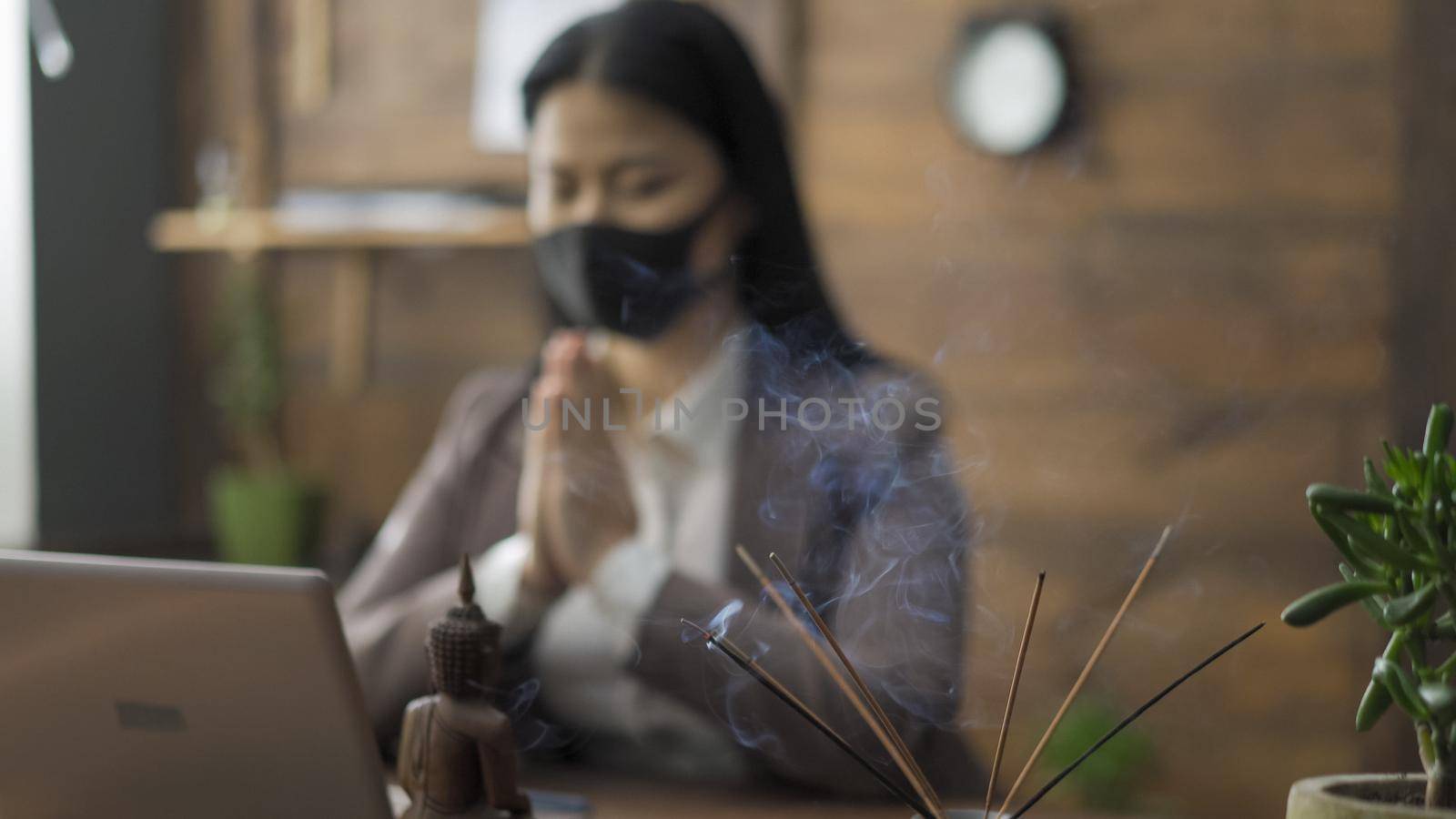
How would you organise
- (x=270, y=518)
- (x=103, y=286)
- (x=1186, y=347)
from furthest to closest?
(x=103, y=286), (x=270, y=518), (x=1186, y=347)

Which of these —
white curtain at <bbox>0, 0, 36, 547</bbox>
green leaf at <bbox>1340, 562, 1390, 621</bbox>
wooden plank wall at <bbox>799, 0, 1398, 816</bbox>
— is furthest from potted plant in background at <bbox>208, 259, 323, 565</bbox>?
green leaf at <bbox>1340, 562, 1390, 621</bbox>

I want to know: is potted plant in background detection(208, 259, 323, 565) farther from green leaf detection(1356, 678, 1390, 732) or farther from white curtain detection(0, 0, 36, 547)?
green leaf detection(1356, 678, 1390, 732)

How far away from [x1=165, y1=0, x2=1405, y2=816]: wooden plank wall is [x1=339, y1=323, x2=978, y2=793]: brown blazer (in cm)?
64

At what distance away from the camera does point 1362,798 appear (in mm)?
682

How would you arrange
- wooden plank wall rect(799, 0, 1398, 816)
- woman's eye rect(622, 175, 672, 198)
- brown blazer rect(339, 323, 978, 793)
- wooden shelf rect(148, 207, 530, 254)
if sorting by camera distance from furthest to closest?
1. wooden shelf rect(148, 207, 530, 254)
2. wooden plank wall rect(799, 0, 1398, 816)
3. woman's eye rect(622, 175, 672, 198)
4. brown blazer rect(339, 323, 978, 793)

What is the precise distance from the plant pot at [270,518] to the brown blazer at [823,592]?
1.16 m

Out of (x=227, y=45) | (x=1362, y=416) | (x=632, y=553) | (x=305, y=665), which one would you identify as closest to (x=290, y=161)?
(x=227, y=45)

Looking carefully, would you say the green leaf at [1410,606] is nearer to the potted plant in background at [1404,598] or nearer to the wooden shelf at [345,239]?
the potted plant in background at [1404,598]

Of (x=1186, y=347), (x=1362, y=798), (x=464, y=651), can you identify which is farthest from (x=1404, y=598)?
(x=1186, y=347)

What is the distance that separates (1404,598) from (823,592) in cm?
80

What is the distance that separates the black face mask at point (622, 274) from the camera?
155 centimetres

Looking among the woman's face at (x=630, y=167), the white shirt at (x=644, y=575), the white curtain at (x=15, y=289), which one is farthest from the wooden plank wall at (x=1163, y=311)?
the white curtain at (x=15, y=289)

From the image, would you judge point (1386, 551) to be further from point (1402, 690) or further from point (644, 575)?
point (644, 575)

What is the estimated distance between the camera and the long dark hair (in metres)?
1.55
